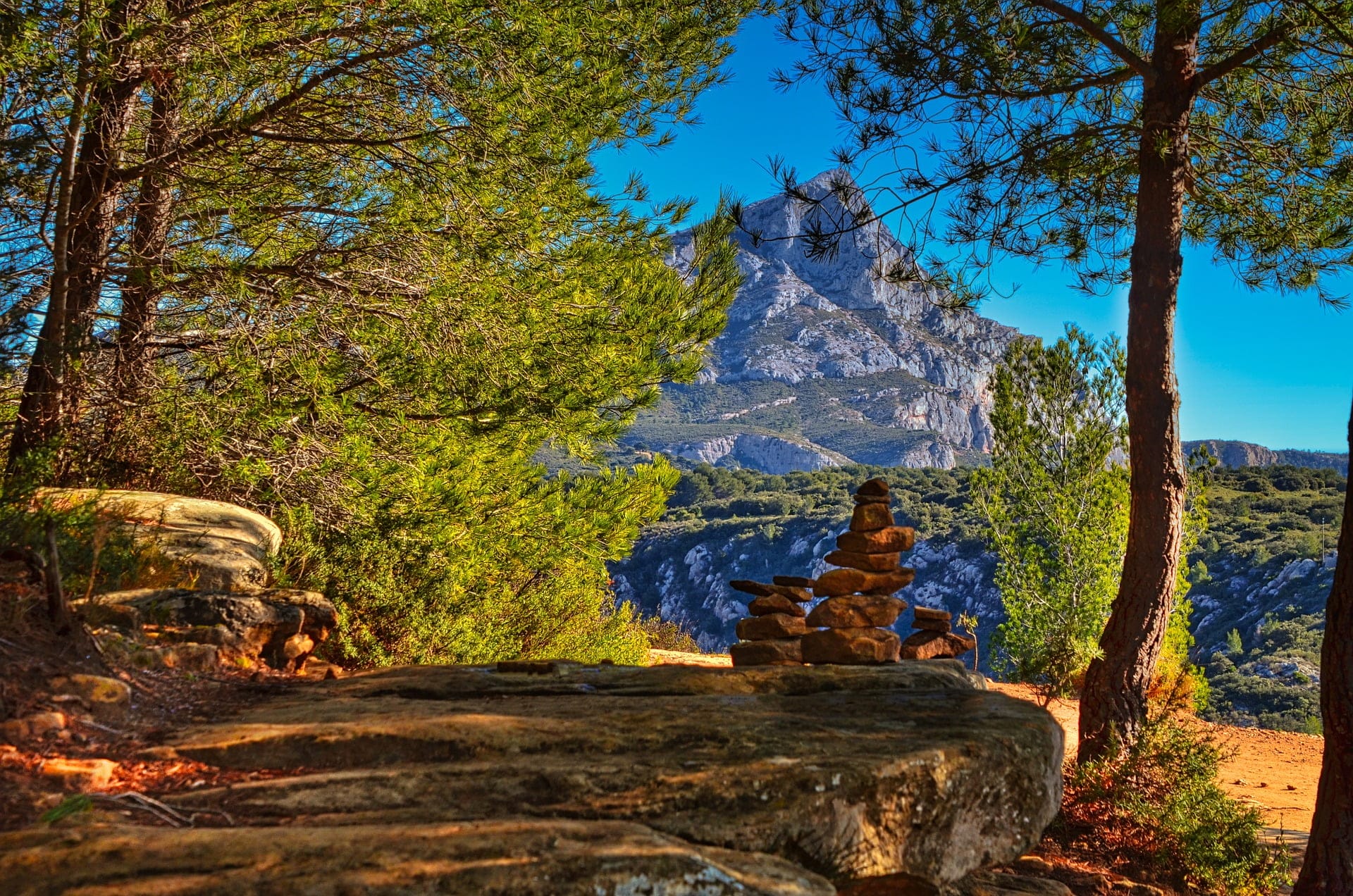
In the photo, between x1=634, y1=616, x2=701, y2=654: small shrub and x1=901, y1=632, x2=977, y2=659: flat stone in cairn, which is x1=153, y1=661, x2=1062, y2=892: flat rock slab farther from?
x1=634, y1=616, x2=701, y2=654: small shrub

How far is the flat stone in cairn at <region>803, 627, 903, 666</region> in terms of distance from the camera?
6.77 metres

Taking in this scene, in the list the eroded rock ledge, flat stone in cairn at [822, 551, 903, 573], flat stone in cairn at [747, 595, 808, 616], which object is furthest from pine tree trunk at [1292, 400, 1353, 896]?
flat stone in cairn at [747, 595, 808, 616]

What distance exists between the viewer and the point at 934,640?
934 cm

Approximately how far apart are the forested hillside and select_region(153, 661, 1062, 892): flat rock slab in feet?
21.6

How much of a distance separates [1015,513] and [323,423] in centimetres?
715

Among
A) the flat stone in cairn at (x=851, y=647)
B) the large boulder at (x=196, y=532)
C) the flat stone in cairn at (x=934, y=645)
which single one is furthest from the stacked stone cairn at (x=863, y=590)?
the large boulder at (x=196, y=532)

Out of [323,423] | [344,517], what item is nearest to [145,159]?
[323,423]

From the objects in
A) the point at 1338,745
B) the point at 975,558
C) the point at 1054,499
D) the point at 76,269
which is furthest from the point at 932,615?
the point at 975,558

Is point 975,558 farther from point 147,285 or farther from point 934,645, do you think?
point 147,285

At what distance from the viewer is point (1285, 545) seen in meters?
31.3

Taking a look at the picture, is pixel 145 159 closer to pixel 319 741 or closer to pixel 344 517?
pixel 344 517

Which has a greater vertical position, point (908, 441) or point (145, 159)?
point (908, 441)

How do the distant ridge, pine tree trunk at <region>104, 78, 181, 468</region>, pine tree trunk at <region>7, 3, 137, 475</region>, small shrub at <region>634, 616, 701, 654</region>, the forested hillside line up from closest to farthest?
pine tree trunk at <region>7, 3, 137, 475</region> → pine tree trunk at <region>104, 78, 181, 468</region> → small shrub at <region>634, 616, 701, 654</region> → the forested hillside → the distant ridge

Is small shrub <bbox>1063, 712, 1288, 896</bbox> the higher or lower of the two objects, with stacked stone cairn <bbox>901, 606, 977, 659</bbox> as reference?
lower
